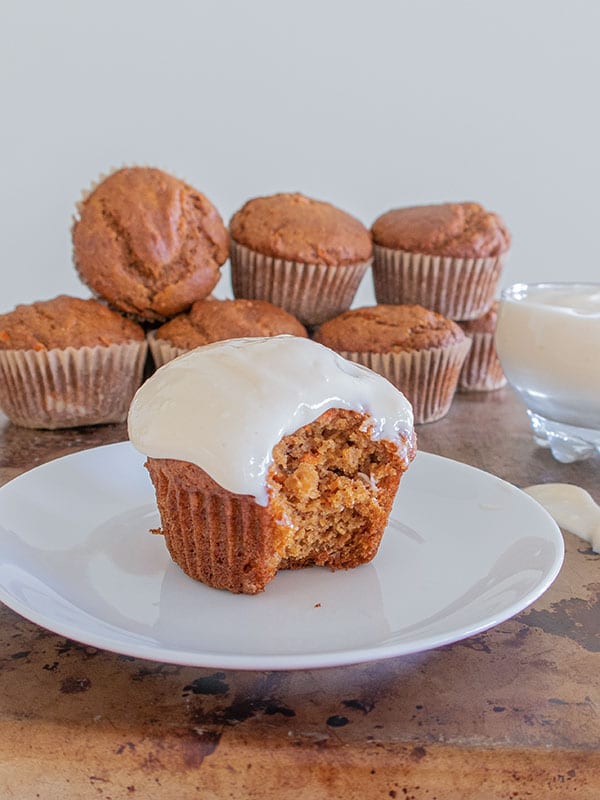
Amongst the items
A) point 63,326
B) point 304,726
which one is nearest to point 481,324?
point 63,326

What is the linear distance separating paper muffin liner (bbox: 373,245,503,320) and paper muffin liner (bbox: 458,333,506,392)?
8cm

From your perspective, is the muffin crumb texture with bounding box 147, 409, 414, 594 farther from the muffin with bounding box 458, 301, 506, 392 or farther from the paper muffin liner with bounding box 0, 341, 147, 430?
the muffin with bounding box 458, 301, 506, 392

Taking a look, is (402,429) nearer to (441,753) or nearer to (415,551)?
(415,551)

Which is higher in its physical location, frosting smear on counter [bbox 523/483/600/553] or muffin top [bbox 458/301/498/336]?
frosting smear on counter [bbox 523/483/600/553]

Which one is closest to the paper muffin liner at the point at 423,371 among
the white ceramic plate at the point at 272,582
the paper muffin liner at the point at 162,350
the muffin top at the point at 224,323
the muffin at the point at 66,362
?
the muffin top at the point at 224,323

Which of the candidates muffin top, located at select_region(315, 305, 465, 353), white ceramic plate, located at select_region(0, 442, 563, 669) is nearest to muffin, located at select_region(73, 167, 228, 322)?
muffin top, located at select_region(315, 305, 465, 353)

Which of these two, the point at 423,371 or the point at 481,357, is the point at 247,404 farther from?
the point at 481,357

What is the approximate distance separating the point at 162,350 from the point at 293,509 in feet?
3.68

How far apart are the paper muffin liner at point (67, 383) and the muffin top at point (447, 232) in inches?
33.1

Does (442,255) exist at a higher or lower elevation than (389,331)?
higher

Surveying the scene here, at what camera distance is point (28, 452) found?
210cm

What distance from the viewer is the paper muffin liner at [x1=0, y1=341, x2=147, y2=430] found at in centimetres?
222

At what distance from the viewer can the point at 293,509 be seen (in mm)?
1286

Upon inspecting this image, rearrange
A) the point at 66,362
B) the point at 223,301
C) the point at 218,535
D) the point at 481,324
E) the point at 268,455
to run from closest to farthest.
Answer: the point at 268,455
the point at 218,535
the point at 66,362
the point at 223,301
the point at 481,324
